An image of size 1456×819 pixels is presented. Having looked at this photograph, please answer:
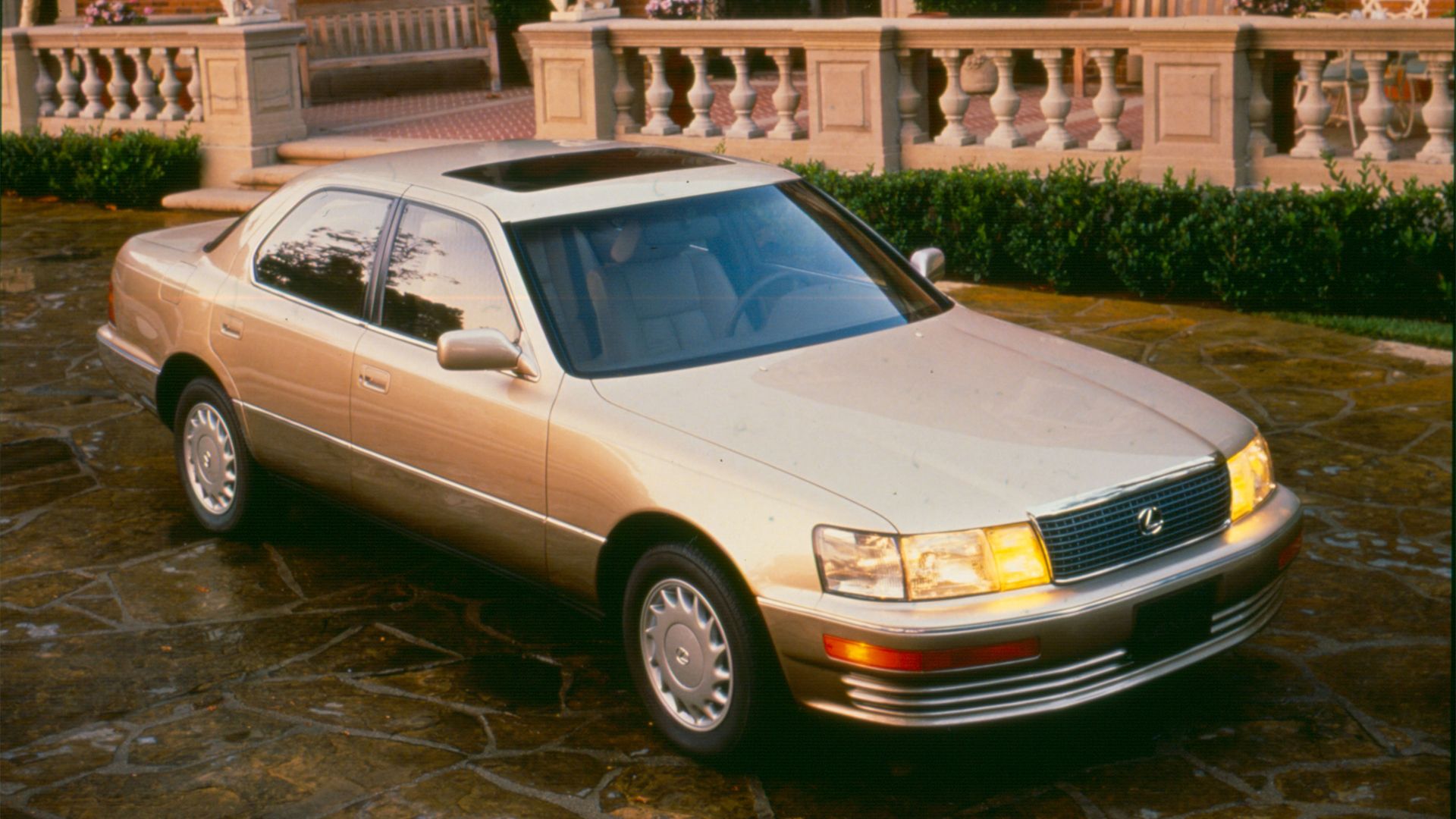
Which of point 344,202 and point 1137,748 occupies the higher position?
point 344,202

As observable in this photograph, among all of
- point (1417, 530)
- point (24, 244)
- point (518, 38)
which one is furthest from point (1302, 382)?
point (518, 38)

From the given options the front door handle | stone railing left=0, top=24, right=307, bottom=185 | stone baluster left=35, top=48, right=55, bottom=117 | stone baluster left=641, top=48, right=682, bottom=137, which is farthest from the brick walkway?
the front door handle

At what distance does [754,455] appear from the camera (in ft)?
14.9

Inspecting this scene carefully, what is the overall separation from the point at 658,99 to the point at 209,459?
23.6 ft

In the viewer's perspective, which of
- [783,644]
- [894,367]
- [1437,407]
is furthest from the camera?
[1437,407]

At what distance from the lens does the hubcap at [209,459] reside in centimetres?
663

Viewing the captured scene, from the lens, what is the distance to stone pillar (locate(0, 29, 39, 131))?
1783 centimetres

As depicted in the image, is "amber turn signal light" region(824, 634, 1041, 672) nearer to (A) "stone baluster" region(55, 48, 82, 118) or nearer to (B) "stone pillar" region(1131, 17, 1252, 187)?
(B) "stone pillar" region(1131, 17, 1252, 187)

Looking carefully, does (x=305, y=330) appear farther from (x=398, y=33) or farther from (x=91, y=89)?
(x=398, y=33)

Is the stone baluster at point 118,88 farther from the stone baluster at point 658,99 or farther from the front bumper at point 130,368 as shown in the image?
the front bumper at point 130,368

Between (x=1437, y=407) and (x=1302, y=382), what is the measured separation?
0.67m

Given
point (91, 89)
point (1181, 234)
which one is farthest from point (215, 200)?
point (1181, 234)

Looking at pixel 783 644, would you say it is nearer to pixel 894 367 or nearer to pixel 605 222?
pixel 894 367

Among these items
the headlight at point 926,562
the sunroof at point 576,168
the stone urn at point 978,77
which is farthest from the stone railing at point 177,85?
the headlight at point 926,562
